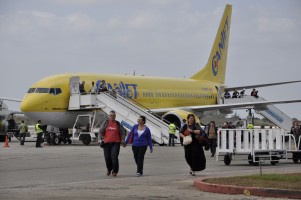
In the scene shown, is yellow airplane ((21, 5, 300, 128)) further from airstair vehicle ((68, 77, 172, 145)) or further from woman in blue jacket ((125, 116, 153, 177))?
woman in blue jacket ((125, 116, 153, 177))

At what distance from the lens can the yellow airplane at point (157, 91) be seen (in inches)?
1469

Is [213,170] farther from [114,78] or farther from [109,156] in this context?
[114,78]

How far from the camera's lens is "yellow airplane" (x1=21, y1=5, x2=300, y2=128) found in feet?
122

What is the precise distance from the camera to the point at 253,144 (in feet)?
72.8

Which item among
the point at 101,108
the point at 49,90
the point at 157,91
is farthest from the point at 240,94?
the point at 49,90

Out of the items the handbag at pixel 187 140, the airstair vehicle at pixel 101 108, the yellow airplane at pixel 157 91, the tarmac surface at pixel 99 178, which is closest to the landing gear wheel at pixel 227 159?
the tarmac surface at pixel 99 178

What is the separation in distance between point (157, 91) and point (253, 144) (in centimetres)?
2284

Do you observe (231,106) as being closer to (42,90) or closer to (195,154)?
(42,90)

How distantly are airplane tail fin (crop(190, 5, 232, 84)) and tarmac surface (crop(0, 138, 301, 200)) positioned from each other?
28.6 meters

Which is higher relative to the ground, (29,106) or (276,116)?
(276,116)

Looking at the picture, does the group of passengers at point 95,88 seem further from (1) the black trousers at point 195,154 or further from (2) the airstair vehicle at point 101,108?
(1) the black trousers at point 195,154

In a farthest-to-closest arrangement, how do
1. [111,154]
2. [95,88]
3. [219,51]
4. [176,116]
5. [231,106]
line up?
[219,51], [231,106], [176,116], [95,88], [111,154]

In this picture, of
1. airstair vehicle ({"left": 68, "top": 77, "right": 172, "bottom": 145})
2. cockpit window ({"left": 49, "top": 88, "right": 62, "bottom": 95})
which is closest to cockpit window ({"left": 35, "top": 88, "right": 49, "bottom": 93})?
cockpit window ({"left": 49, "top": 88, "right": 62, "bottom": 95})

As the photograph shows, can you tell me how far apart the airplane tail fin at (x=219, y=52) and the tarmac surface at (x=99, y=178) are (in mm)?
28610
